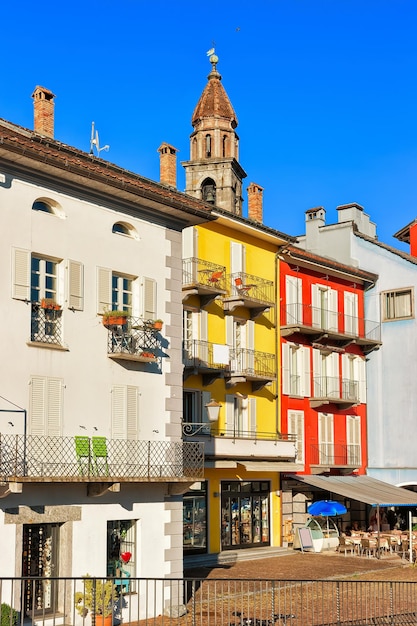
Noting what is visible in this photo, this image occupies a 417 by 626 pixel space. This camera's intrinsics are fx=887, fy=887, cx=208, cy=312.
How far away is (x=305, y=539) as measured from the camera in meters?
33.8

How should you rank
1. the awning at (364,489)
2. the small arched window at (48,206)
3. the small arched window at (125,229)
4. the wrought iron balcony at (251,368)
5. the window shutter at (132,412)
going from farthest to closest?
the awning at (364,489) < the wrought iron balcony at (251,368) < the small arched window at (125,229) < the window shutter at (132,412) < the small arched window at (48,206)

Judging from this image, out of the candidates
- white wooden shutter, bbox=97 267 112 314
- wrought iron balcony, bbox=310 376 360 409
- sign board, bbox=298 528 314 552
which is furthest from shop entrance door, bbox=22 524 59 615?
wrought iron balcony, bbox=310 376 360 409

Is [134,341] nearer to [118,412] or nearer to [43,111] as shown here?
[118,412]

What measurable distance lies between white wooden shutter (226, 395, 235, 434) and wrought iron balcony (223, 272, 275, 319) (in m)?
3.27

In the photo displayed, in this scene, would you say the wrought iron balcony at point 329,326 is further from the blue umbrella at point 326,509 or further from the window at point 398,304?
the blue umbrella at point 326,509

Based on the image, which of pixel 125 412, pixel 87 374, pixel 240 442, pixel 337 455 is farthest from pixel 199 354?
pixel 87 374

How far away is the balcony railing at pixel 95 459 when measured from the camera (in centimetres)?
1758

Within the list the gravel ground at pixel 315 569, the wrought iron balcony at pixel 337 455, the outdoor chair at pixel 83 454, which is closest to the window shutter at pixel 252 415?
the wrought iron balcony at pixel 337 455

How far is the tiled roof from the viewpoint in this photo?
4666 centimetres

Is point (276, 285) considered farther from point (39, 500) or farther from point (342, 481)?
point (39, 500)

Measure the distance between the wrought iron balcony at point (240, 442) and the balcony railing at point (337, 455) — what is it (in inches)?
87.6

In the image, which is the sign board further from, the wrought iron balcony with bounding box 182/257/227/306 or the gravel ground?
the wrought iron balcony with bounding box 182/257/227/306

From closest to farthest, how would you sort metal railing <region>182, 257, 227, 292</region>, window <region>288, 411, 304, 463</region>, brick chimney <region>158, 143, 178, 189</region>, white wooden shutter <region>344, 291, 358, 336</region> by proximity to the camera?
metal railing <region>182, 257, 227, 292</region> < brick chimney <region>158, 143, 178, 189</region> < window <region>288, 411, 304, 463</region> < white wooden shutter <region>344, 291, 358, 336</region>

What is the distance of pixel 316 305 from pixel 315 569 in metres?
12.7
